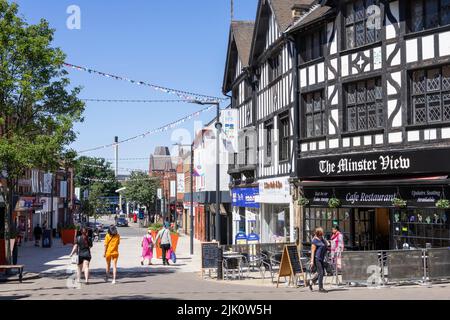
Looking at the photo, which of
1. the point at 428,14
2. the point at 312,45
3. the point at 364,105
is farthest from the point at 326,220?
the point at 428,14

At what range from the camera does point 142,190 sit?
278 feet

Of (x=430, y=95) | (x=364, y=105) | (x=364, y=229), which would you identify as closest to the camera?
(x=430, y=95)

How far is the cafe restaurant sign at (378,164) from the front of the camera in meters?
18.0

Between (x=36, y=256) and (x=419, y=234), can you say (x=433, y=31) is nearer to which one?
(x=419, y=234)

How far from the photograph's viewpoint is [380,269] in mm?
16125

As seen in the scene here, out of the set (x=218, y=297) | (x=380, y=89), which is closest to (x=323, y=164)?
(x=380, y=89)

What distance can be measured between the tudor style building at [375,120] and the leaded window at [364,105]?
0.11ft

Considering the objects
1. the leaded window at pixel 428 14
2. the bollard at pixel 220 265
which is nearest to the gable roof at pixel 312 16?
the leaded window at pixel 428 14

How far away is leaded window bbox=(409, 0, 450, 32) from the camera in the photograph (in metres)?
18.3

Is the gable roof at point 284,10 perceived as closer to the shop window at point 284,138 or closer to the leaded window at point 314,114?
the leaded window at point 314,114

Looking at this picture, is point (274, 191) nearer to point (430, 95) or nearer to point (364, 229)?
point (364, 229)

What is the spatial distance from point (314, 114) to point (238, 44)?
12450 mm

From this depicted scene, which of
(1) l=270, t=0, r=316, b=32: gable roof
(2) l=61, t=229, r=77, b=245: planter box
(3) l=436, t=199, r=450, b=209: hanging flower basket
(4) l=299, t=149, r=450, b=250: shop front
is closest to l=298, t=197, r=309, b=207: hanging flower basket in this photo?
(4) l=299, t=149, r=450, b=250: shop front
